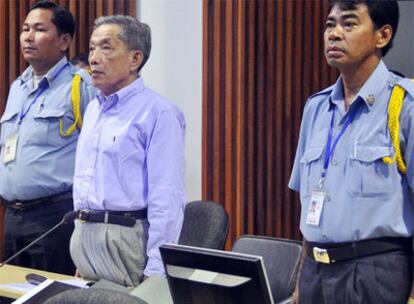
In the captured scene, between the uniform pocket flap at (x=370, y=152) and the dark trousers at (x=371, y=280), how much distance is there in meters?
0.30

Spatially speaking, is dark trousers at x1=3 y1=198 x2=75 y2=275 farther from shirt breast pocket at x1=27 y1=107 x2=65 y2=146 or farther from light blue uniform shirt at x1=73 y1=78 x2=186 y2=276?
light blue uniform shirt at x1=73 y1=78 x2=186 y2=276

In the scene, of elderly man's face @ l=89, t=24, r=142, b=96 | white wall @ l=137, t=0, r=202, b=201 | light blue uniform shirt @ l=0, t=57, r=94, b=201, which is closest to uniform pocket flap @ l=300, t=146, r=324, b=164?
elderly man's face @ l=89, t=24, r=142, b=96

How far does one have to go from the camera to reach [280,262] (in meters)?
3.06

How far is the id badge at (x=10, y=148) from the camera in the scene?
342 centimetres

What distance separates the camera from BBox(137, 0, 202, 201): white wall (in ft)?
14.7

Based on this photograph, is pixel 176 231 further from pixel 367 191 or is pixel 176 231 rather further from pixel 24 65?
pixel 24 65

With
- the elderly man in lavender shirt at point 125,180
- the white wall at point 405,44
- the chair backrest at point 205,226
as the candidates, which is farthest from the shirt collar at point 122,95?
the white wall at point 405,44

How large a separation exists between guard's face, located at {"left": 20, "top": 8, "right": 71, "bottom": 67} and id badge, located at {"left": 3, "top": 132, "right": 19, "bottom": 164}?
0.40 meters

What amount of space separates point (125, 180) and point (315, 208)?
740 mm

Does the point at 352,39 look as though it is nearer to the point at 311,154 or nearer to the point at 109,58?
the point at 311,154

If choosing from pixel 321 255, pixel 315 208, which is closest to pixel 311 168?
pixel 315 208

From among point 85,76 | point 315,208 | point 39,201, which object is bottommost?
point 39,201

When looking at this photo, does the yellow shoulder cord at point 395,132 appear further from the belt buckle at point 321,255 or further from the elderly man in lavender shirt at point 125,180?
the elderly man in lavender shirt at point 125,180

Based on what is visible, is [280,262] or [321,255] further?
[280,262]
